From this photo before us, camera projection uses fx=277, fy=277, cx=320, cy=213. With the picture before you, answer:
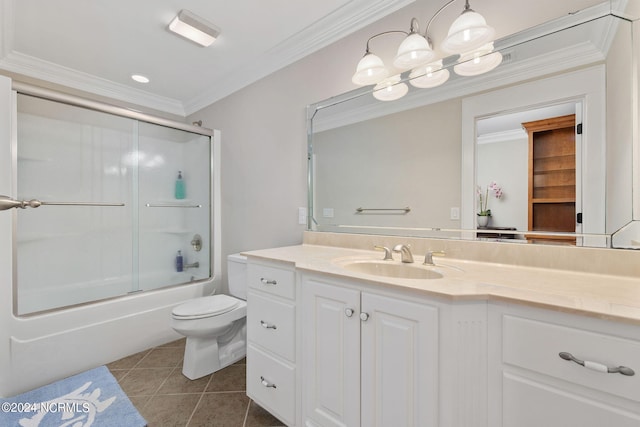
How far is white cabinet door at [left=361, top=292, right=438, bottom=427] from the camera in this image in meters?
0.85

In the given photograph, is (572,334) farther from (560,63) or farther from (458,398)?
(560,63)

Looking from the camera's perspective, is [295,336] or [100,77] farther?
[100,77]

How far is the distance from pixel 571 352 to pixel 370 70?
1478mm

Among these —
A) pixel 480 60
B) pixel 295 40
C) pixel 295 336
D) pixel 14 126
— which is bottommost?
pixel 295 336

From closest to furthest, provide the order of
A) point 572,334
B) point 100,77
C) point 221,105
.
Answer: point 572,334, point 100,77, point 221,105

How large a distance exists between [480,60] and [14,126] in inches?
102

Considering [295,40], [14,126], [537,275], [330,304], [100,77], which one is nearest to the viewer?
[537,275]

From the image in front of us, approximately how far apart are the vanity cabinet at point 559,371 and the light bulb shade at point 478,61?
1051 mm

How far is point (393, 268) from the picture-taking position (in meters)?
1.31

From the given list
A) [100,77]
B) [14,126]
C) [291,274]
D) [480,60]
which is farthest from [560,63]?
[100,77]

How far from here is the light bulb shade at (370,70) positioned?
154cm

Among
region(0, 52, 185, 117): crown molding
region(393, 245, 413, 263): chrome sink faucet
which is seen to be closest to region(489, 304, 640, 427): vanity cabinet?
region(393, 245, 413, 263): chrome sink faucet

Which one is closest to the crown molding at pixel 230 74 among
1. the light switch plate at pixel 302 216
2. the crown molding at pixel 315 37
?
the crown molding at pixel 315 37

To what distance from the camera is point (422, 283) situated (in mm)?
905
